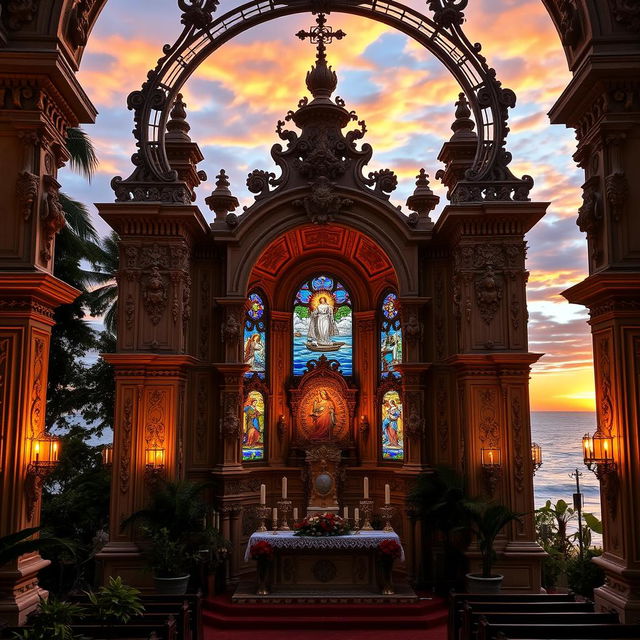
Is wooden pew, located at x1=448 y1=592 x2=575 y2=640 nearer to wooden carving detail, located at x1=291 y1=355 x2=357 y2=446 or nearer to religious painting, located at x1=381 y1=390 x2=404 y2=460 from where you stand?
religious painting, located at x1=381 y1=390 x2=404 y2=460

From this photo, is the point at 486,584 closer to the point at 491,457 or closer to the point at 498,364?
the point at 491,457

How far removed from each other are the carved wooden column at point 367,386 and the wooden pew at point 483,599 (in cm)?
703

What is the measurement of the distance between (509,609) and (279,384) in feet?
32.1

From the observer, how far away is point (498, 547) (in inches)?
546

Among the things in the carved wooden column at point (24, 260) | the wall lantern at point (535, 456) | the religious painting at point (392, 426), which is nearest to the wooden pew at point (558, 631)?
the carved wooden column at point (24, 260)

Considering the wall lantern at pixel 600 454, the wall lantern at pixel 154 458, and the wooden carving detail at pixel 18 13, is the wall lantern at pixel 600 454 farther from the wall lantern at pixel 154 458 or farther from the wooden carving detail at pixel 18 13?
the wooden carving detail at pixel 18 13

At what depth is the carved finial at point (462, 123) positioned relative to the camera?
16.2 meters

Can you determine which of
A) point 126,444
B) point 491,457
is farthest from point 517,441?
point 126,444

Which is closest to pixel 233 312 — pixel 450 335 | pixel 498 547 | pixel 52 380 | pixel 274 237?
pixel 274 237

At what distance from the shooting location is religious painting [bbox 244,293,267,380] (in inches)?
705

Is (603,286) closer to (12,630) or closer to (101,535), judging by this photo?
(12,630)

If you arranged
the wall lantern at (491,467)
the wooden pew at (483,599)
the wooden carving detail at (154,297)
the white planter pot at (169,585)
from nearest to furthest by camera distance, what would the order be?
the wooden pew at (483,599), the white planter pot at (169,585), the wall lantern at (491,467), the wooden carving detail at (154,297)

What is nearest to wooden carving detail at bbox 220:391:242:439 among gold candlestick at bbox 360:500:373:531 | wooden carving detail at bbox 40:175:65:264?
gold candlestick at bbox 360:500:373:531

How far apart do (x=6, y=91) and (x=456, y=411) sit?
10889 millimetres
